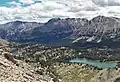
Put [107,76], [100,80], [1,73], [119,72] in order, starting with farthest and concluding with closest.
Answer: [100,80] < [107,76] < [119,72] < [1,73]

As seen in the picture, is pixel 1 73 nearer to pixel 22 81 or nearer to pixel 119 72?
pixel 22 81

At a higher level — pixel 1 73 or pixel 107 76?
pixel 1 73

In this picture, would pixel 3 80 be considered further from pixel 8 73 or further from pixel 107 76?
pixel 107 76

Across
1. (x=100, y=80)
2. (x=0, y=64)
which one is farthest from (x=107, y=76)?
(x=0, y=64)

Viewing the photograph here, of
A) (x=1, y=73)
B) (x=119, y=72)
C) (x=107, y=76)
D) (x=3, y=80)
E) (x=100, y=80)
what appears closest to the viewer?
(x=3, y=80)

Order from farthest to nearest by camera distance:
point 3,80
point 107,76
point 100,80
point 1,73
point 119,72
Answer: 1. point 100,80
2. point 107,76
3. point 119,72
4. point 1,73
5. point 3,80

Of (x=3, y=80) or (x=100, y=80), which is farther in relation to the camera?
(x=100, y=80)

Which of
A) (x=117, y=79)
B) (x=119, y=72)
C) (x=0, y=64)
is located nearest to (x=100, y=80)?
(x=119, y=72)

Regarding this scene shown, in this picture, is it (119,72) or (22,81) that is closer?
(22,81)

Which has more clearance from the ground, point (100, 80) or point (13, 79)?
point (13, 79)
